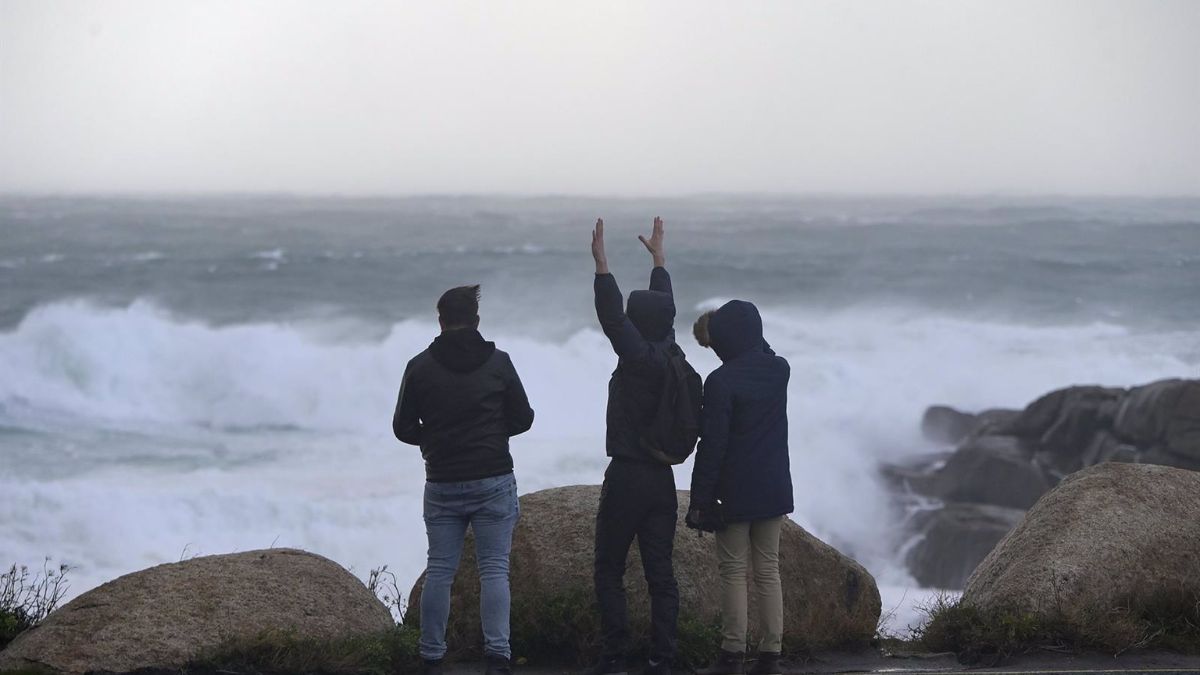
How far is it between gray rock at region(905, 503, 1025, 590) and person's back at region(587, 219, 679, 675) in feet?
35.1

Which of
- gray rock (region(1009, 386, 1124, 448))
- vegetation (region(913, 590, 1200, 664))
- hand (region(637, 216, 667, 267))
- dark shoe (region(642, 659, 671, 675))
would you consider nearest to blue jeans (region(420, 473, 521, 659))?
dark shoe (region(642, 659, 671, 675))

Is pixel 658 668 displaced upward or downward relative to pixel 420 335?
upward

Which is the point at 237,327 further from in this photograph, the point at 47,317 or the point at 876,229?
the point at 876,229

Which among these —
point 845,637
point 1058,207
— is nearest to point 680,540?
point 845,637

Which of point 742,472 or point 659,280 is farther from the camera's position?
point 659,280

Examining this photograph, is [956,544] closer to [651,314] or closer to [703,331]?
[703,331]

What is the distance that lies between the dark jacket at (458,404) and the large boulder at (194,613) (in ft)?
3.92

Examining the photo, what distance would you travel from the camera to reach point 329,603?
6.70 m

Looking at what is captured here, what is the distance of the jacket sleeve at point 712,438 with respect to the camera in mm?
5988

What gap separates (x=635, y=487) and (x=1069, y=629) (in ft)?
7.97

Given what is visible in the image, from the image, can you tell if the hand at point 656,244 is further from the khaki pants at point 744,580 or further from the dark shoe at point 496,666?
the dark shoe at point 496,666

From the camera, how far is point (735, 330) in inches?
242

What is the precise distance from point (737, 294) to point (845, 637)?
1642 inches

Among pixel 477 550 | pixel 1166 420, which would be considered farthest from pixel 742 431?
pixel 1166 420
